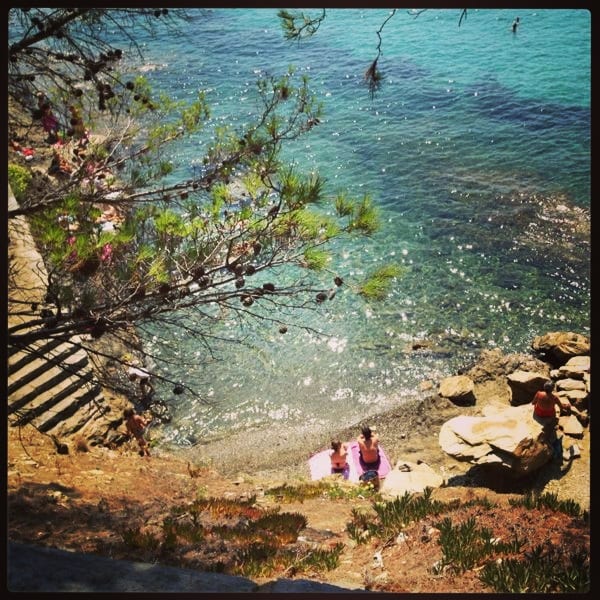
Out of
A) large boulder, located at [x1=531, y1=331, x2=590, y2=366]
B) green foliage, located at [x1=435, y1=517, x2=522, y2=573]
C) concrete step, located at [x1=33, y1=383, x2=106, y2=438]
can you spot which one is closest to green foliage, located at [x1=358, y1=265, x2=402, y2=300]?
green foliage, located at [x1=435, y1=517, x2=522, y2=573]

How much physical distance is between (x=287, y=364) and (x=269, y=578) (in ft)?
31.3

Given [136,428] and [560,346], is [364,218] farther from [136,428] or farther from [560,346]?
[560,346]

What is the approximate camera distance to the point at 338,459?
41.7 ft

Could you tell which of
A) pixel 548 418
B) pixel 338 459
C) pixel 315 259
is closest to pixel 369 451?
pixel 338 459

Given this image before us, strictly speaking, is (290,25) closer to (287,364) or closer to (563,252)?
(287,364)

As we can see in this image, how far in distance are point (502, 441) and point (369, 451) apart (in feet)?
8.29

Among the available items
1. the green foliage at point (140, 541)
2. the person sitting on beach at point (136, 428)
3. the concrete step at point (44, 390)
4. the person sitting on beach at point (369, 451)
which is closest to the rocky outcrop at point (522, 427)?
the person sitting on beach at point (369, 451)

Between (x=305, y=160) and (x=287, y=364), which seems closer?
(x=287, y=364)

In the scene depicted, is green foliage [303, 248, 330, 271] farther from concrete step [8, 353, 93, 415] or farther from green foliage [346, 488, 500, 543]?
concrete step [8, 353, 93, 415]

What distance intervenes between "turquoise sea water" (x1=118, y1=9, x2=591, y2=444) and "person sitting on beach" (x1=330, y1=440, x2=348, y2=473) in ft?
4.50

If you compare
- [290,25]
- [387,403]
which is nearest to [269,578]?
[290,25]

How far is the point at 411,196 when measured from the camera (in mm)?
20875

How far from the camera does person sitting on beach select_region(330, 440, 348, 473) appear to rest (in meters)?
12.7

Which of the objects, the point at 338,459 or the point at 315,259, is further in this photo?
the point at 338,459
